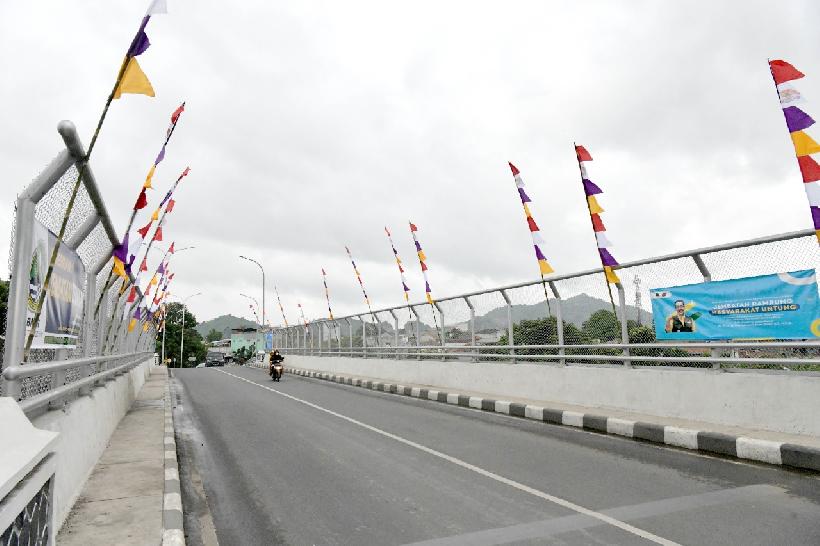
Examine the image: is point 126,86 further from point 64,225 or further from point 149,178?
point 149,178

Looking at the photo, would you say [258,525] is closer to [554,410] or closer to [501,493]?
[501,493]

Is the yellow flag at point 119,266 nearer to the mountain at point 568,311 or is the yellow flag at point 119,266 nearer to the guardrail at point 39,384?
the guardrail at point 39,384

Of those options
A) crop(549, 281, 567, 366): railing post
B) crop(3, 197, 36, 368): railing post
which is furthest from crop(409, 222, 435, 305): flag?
crop(3, 197, 36, 368): railing post

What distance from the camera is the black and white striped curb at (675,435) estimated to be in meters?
5.70

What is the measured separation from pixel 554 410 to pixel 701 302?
2919mm

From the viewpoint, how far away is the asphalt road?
3.96 meters

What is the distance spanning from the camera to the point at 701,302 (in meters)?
7.70

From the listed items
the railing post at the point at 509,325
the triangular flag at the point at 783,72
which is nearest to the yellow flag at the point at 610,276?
the railing post at the point at 509,325

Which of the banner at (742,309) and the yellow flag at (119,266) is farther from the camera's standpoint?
the yellow flag at (119,266)

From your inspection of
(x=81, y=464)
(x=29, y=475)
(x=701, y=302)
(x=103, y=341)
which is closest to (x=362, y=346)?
(x=103, y=341)

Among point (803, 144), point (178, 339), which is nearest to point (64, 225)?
point (803, 144)

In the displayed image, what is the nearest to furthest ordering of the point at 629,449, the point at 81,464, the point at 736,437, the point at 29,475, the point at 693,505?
the point at 29,475 < the point at 693,505 < the point at 81,464 < the point at 736,437 < the point at 629,449

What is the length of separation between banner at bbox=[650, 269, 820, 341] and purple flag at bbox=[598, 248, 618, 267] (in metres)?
1.06

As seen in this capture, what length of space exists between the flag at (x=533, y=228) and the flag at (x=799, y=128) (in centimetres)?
483
